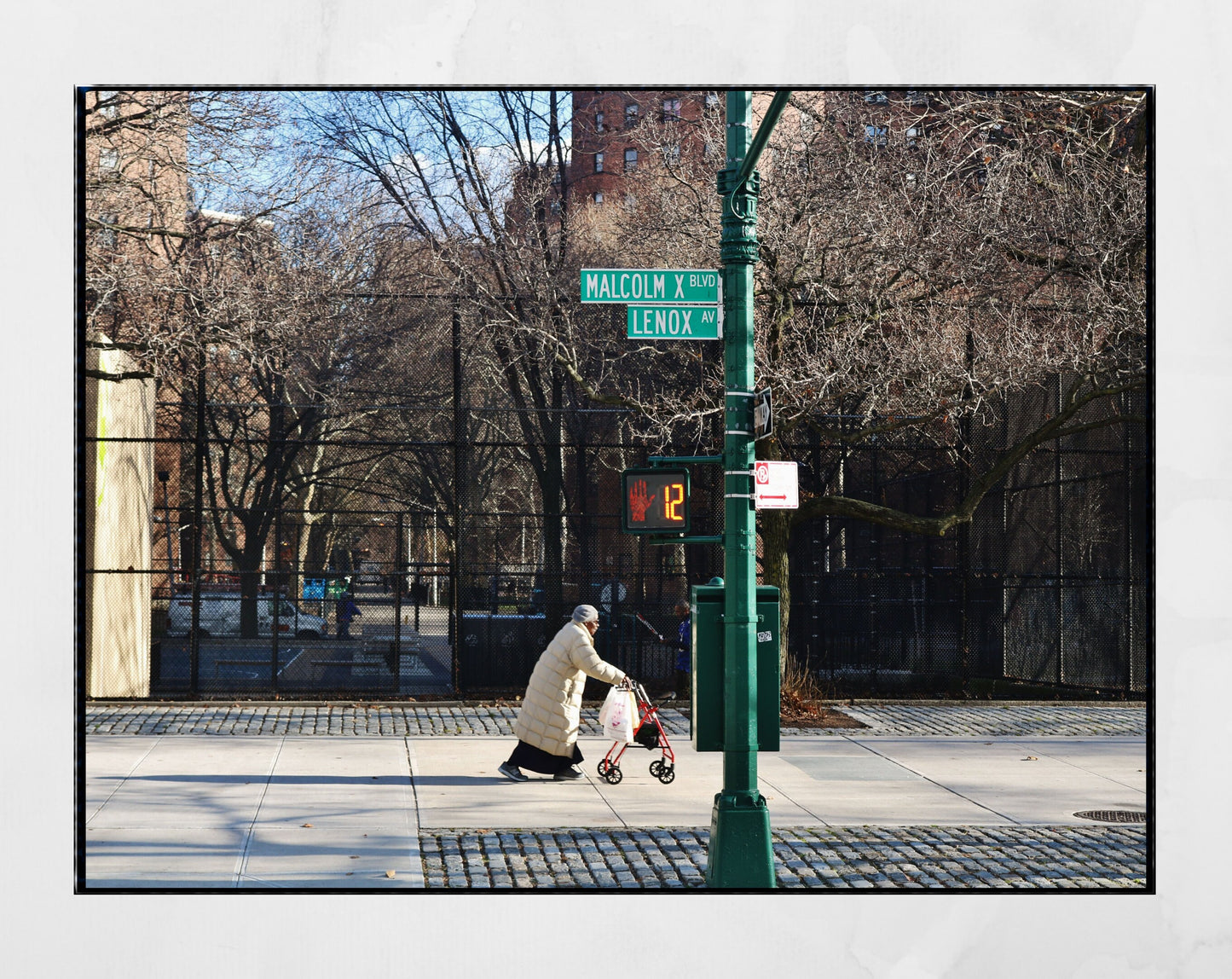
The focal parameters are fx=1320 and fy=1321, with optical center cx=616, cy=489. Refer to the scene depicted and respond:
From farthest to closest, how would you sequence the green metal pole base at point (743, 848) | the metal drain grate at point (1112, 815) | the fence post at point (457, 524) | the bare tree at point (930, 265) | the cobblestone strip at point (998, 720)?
the fence post at point (457, 524) → the cobblestone strip at point (998, 720) → the bare tree at point (930, 265) → the metal drain grate at point (1112, 815) → the green metal pole base at point (743, 848)

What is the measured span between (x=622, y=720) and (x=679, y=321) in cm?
399

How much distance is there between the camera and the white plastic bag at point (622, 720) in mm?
10570

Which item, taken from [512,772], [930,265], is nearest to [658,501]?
[512,772]

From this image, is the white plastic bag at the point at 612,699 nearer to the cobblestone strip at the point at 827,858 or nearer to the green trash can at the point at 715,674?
the cobblestone strip at the point at 827,858

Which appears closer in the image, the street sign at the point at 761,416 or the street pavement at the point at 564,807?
the street sign at the point at 761,416

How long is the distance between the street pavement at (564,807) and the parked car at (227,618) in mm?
2353

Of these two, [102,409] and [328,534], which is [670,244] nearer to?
[102,409]

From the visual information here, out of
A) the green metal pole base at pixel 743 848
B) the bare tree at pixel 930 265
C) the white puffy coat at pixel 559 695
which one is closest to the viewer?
the green metal pole base at pixel 743 848

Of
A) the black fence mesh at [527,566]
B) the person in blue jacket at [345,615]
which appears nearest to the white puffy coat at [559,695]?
the black fence mesh at [527,566]

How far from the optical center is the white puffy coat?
1073cm

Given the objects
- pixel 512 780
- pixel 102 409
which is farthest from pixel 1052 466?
pixel 102 409

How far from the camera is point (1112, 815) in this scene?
975 centimetres

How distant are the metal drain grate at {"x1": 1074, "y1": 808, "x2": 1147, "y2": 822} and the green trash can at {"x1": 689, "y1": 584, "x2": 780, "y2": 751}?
10.9 ft
